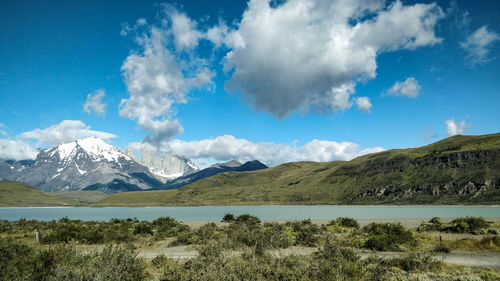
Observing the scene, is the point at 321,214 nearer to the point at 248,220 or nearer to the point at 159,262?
the point at 248,220

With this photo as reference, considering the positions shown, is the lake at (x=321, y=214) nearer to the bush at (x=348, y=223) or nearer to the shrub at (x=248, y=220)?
the shrub at (x=248, y=220)

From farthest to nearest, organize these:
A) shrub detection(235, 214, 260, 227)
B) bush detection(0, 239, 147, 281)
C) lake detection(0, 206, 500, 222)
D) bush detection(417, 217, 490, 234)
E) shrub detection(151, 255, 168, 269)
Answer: lake detection(0, 206, 500, 222)
shrub detection(235, 214, 260, 227)
bush detection(417, 217, 490, 234)
shrub detection(151, 255, 168, 269)
bush detection(0, 239, 147, 281)

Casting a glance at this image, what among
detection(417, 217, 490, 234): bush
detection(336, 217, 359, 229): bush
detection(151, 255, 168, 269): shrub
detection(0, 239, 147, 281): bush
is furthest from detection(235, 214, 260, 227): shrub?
detection(0, 239, 147, 281): bush

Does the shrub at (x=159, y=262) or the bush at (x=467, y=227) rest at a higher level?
the shrub at (x=159, y=262)

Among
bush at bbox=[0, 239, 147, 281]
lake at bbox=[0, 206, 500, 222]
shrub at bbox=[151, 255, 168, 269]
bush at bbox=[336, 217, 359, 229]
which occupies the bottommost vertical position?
lake at bbox=[0, 206, 500, 222]

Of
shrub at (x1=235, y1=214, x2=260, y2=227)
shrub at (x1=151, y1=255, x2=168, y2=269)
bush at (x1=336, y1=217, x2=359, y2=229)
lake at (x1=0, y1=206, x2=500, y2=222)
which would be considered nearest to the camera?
shrub at (x1=151, y1=255, x2=168, y2=269)

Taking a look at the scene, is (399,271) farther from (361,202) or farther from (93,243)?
(361,202)

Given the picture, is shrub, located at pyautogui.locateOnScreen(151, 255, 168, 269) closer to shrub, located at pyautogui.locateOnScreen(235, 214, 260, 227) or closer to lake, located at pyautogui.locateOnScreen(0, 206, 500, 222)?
shrub, located at pyautogui.locateOnScreen(235, 214, 260, 227)

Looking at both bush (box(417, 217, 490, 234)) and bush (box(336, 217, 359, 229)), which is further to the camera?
bush (box(336, 217, 359, 229))

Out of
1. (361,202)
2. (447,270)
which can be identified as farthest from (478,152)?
(447,270)

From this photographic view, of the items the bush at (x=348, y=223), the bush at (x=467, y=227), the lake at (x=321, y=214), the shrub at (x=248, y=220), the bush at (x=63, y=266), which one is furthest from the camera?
the lake at (x=321, y=214)

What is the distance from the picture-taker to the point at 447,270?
1295 centimetres

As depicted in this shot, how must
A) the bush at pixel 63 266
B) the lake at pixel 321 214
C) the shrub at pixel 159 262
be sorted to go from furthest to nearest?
the lake at pixel 321 214 < the shrub at pixel 159 262 < the bush at pixel 63 266

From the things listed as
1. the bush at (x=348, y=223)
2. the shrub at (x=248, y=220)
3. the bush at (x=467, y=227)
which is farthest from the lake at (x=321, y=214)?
the bush at (x=467, y=227)
